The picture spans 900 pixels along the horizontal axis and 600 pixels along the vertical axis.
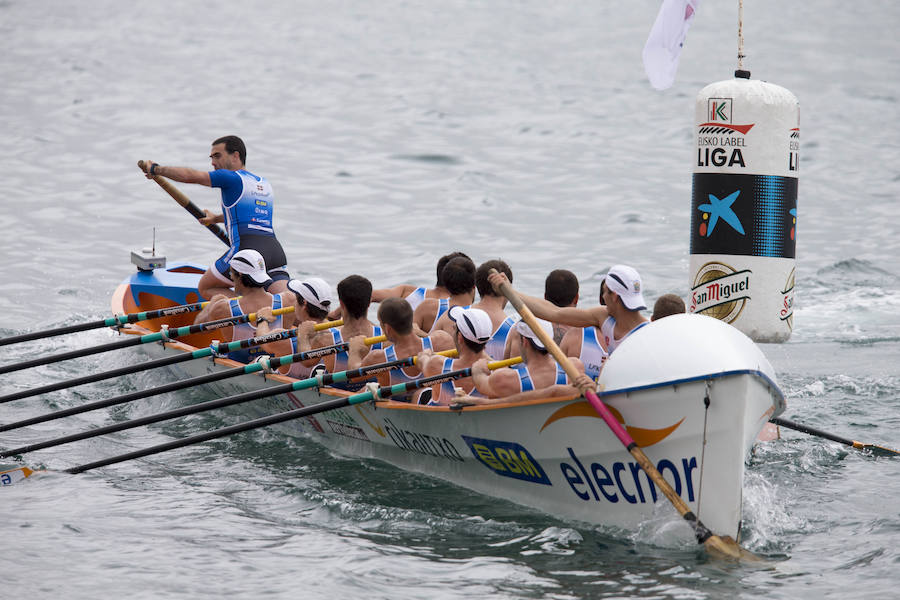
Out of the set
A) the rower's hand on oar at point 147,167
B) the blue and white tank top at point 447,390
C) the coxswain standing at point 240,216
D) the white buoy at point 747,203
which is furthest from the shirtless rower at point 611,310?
the rower's hand on oar at point 147,167

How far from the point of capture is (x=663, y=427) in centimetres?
711

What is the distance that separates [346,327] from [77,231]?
Answer: 12.8 metres

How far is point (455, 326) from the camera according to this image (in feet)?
31.8

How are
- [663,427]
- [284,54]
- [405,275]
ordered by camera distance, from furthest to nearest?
[284,54] → [405,275] → [663,427]

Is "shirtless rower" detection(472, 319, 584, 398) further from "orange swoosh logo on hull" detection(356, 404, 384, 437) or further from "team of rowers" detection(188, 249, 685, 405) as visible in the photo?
"orange swoosh logo on hull" detection(356, 404, 384, 437)

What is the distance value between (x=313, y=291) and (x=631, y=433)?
3548 mm

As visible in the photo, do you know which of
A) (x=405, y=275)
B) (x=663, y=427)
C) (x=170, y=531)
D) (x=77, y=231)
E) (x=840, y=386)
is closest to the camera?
(x=663, y=427)

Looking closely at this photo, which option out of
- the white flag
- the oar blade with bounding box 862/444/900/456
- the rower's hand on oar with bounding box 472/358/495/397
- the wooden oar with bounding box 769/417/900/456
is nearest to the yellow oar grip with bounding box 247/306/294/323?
the rower's hand on oar with bounding box 472/358/495/397

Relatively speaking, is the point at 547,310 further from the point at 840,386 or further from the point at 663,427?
the point at 840,386

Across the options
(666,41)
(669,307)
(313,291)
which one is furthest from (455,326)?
(666,41)

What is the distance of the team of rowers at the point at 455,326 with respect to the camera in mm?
8000

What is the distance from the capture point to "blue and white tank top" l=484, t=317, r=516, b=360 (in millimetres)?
9156

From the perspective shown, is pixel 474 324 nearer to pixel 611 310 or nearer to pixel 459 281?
pixel 611 310

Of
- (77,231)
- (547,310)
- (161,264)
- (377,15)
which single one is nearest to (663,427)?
(547,310)
